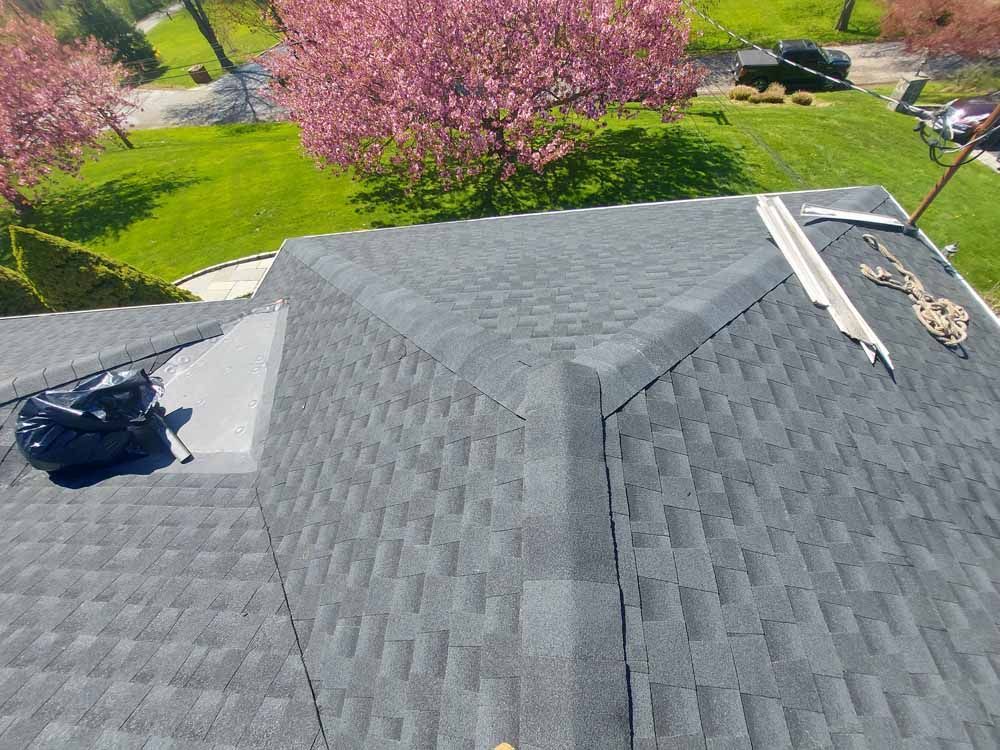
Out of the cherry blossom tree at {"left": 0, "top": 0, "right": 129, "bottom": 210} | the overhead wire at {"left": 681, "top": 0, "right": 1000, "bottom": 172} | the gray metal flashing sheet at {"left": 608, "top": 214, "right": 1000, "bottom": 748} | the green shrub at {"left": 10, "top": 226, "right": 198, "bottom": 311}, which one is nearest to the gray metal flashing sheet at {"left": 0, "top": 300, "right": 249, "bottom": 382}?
the green shrub at {"left": 10, "top": 226, "right": 198, "bottom": 311}

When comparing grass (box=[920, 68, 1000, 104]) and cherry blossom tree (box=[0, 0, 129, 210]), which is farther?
grass (box=[920, 68, 1000, 104])

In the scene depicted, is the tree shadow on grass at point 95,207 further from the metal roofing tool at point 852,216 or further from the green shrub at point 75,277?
the metal roofing tool at point 852,216

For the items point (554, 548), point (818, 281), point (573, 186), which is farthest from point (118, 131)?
point (554, 548)

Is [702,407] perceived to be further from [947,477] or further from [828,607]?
[947,477]

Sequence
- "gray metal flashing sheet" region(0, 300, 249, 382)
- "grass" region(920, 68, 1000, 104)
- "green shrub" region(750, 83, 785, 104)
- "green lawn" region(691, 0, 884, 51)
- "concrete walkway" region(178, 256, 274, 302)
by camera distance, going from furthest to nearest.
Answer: "green lawn" region(691, 0, 884, 51), "green shrub" region(750, 83, 785, 104), "grass" region(920, 68, 1000, 104), "concrete walkway" region(178, 256, 274, 302), "gray metal flashing sheet" region(0, 300, 249, 382)

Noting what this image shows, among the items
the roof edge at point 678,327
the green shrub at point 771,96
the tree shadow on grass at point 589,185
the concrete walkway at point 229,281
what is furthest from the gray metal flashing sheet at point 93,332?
the green shrub at point 771,96

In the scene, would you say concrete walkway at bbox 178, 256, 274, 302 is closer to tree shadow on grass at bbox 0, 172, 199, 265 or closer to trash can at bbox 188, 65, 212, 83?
tree shadow on grass at bbox 0, 172, 199, 265

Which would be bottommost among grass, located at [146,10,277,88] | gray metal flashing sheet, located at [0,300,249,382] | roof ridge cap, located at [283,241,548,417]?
grass, located at [146,10,277,88]
